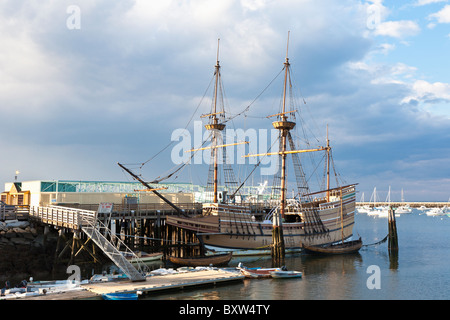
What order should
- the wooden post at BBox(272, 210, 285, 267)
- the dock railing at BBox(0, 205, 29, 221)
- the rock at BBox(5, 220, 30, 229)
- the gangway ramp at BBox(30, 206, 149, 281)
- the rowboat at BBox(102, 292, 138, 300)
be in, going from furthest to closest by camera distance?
the wooden post at BBox(272, 210, 285, 267)
the dock railing at BBox(0, 205, 29, 221)
the rock at BBox(5, 220, 30, 229)
the gangway ramp at BBox(30, 206, 149, 281)
the rowboat at BBox(102, 292, 138, 300)

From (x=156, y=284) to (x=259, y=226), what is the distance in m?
22.9

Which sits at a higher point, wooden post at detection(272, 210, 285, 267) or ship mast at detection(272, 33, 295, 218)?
ship mast at detection(272, 33, 295, 218)

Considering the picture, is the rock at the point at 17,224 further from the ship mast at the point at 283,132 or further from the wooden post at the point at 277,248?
the ship mast at the point at 283,132

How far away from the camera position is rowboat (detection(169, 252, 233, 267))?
3659 cm

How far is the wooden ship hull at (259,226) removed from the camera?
43594 millimetres

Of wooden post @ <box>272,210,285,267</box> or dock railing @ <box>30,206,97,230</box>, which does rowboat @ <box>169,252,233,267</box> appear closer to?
wooden post @ <box>272,210,285,267</box>

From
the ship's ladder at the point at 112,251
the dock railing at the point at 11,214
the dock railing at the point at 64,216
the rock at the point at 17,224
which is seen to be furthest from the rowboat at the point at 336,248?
the dock railing at the point at 11,214

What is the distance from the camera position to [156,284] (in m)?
27.1

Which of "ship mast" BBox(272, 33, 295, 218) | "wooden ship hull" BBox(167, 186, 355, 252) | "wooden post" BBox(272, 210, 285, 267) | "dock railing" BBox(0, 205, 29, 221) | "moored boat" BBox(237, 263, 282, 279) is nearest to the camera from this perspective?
"moored boat" BBox(237, 263, 282, 279)

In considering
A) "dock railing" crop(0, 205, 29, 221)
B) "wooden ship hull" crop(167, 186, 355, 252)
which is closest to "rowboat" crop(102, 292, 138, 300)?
"wooden ship hull" crop(167, 186, 355, 252)

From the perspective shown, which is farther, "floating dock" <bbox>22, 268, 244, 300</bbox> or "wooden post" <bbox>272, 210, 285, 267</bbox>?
"wooden post" <bbox>272, 210, 285, 267</bbox>

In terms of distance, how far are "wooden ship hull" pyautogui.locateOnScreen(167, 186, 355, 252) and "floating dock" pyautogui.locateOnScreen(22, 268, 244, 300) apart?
10.2m

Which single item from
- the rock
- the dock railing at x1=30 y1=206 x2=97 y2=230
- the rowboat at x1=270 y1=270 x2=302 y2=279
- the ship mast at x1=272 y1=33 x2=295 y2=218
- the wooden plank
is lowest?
the rowboat at x1=270 y1=270 x2=302 y2=279

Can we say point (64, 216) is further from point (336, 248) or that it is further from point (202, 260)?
point (336, 248)
